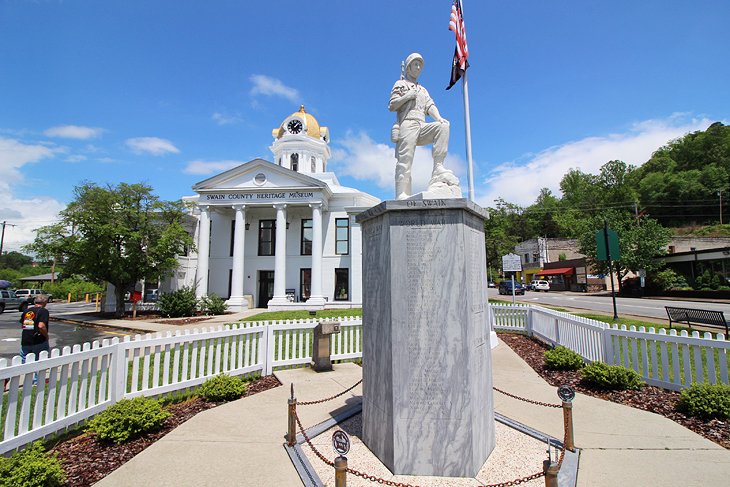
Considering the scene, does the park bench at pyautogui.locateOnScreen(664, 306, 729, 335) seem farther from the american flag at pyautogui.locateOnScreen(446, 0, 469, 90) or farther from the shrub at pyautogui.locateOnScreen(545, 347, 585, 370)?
the american flag at pyautogui.locateOnScreen(446, 0, 469, 90)

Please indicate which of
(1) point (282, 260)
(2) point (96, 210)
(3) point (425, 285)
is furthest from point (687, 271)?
(2) point (96, 210)

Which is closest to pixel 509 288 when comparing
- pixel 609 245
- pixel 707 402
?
pixel 609 245

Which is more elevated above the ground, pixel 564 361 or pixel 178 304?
pixel 178 304

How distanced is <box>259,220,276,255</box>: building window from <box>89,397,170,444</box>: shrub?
23.6 metres

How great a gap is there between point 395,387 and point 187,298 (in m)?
21.2

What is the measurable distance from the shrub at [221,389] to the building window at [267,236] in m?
22.1

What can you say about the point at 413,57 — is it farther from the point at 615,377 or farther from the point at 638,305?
the point at 638,305

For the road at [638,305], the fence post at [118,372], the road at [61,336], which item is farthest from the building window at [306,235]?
the fence post at [118,372]

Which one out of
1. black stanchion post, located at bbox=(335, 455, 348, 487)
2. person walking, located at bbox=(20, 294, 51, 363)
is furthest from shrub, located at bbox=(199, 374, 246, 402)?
black stanchion post, located at bbox=(335, 455, 348, 487)

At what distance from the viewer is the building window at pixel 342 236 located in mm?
27359

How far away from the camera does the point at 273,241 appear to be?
92.1ft

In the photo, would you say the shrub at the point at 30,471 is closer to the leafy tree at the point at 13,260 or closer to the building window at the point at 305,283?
the building window at the point at 305,283

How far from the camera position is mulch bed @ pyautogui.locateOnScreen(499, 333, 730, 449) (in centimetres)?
464

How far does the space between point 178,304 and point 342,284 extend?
36.2ft
